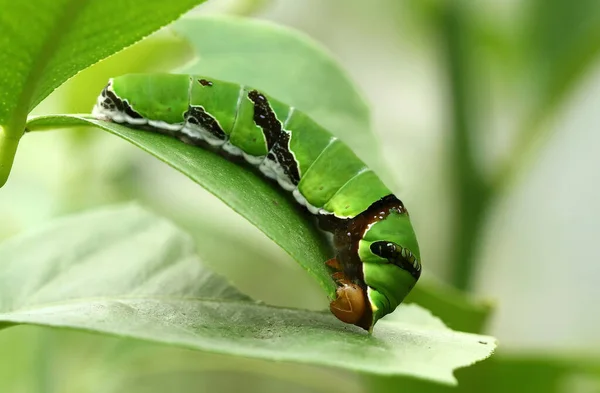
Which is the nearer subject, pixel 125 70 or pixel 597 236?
pixel 125 70

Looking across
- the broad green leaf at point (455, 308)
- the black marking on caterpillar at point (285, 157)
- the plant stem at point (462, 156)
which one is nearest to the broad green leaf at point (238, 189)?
the black marking on caterpillar at point (285, 157)

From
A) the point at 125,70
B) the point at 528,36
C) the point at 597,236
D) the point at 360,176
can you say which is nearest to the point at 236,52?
the point at 360,176

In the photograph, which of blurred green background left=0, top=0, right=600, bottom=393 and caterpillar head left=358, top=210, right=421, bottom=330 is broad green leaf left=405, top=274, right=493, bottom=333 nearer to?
blurred green background left=0, top=0, right=600, bottom=393

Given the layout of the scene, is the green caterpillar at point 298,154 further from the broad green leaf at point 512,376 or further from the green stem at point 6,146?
the broad green leaf at point 512,376

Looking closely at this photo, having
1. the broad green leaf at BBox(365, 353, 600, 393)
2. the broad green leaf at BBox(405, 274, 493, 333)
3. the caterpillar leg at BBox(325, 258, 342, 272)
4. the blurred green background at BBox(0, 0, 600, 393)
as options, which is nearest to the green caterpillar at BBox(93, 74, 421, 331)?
the caterpillar leg at BBox(325, 258, 342, 272)

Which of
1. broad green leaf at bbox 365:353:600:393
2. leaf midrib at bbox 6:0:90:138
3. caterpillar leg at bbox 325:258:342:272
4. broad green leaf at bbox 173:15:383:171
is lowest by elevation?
broad green leaf at bbox 365:353:600:393

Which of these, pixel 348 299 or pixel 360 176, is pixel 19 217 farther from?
pixel 348 299
